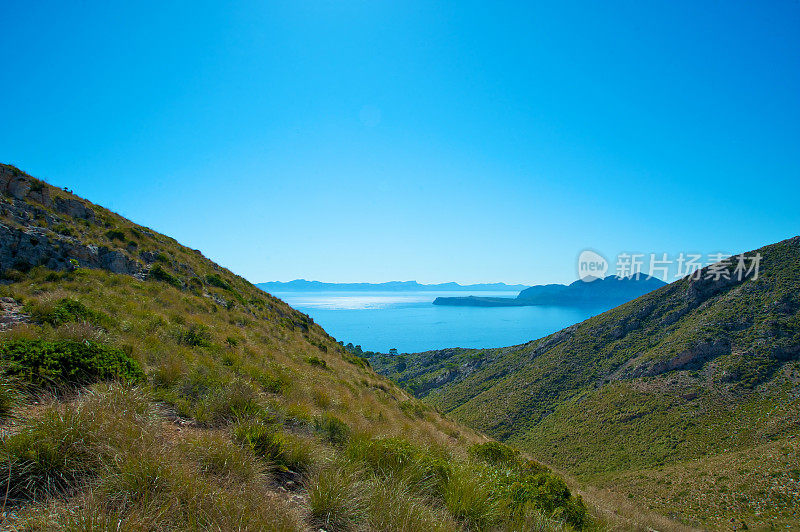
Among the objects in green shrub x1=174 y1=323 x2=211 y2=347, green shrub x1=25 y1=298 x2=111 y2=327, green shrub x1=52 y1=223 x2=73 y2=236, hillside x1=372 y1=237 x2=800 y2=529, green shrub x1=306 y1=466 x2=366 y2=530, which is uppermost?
green shrub x1=52 y1=223 x2=73 y2=236

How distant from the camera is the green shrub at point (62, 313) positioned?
7211mm

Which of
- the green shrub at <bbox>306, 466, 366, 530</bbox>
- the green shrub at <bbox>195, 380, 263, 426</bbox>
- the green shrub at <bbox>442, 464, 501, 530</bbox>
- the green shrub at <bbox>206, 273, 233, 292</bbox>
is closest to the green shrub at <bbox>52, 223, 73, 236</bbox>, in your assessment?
the green shrub at <bbox>206, 273, 233, 292</bbox>

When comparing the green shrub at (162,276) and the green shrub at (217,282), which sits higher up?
the green shrub at (162,276)

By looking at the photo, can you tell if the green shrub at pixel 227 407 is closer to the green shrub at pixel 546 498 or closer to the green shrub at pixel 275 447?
the green shrub at pixel 275 447

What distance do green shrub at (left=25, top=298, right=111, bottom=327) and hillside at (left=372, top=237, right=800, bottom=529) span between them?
32908 mm

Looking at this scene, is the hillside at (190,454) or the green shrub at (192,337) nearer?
the hillside at (190,454)

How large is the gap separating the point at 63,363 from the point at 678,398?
57.4 m

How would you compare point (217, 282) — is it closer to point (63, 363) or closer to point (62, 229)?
point (62, 229)

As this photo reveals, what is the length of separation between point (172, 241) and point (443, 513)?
29.6 meters

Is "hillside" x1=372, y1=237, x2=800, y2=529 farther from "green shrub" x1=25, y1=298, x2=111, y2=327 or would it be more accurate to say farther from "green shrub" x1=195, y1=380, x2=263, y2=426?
"green shrub" x1=25, y1=298, x2=111, y2=327

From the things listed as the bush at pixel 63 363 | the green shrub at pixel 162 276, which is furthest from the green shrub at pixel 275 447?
the green shrub at pixel 162 276

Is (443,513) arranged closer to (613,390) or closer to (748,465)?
(748,465)

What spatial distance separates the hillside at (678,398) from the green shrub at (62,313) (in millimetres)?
32908

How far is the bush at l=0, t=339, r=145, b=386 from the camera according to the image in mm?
4074
